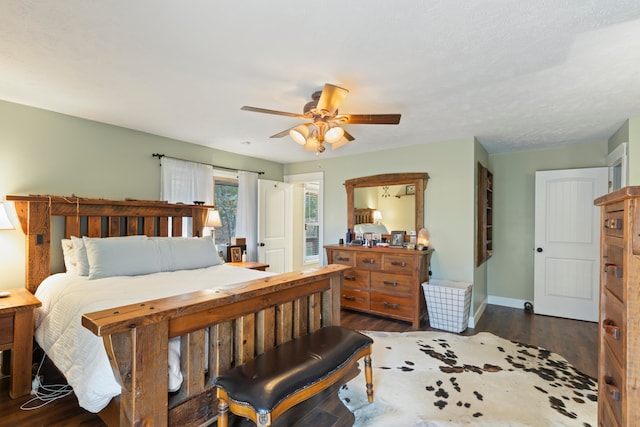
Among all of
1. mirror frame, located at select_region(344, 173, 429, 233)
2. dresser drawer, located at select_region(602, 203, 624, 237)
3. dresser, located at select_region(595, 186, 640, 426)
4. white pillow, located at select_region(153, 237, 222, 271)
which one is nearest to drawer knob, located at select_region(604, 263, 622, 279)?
dresser, located at select_region(595, 186, 640, 426)

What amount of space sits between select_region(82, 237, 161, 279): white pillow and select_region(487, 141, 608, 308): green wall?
471 cm

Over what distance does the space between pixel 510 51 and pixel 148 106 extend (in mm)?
2884

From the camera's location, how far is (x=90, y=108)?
9.25ft

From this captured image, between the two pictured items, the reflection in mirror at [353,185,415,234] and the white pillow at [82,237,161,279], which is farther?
the reflection in mirror at [353,185,415,234]

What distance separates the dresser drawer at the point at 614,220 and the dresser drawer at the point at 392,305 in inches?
103

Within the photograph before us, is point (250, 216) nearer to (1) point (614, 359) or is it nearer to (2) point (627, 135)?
(1) point (614, 359)

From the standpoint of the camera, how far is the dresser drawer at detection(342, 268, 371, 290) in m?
4.05

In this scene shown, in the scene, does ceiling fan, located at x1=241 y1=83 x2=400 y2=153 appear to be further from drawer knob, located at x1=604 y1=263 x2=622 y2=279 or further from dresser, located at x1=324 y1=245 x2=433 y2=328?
dresser, located at x1=324 y1=245 x2=433 y2=328

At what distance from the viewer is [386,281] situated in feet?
12.7

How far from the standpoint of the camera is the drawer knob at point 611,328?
1.09 meters

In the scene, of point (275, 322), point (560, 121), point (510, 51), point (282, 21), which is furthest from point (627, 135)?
point (275, 322)

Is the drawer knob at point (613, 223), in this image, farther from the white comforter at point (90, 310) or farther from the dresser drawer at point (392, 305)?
the dresser drawer at point (392, 305)

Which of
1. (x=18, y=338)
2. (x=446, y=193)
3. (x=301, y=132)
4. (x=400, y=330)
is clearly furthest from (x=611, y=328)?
(x=18, y=338)

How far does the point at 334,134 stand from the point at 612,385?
2031 millimetres
